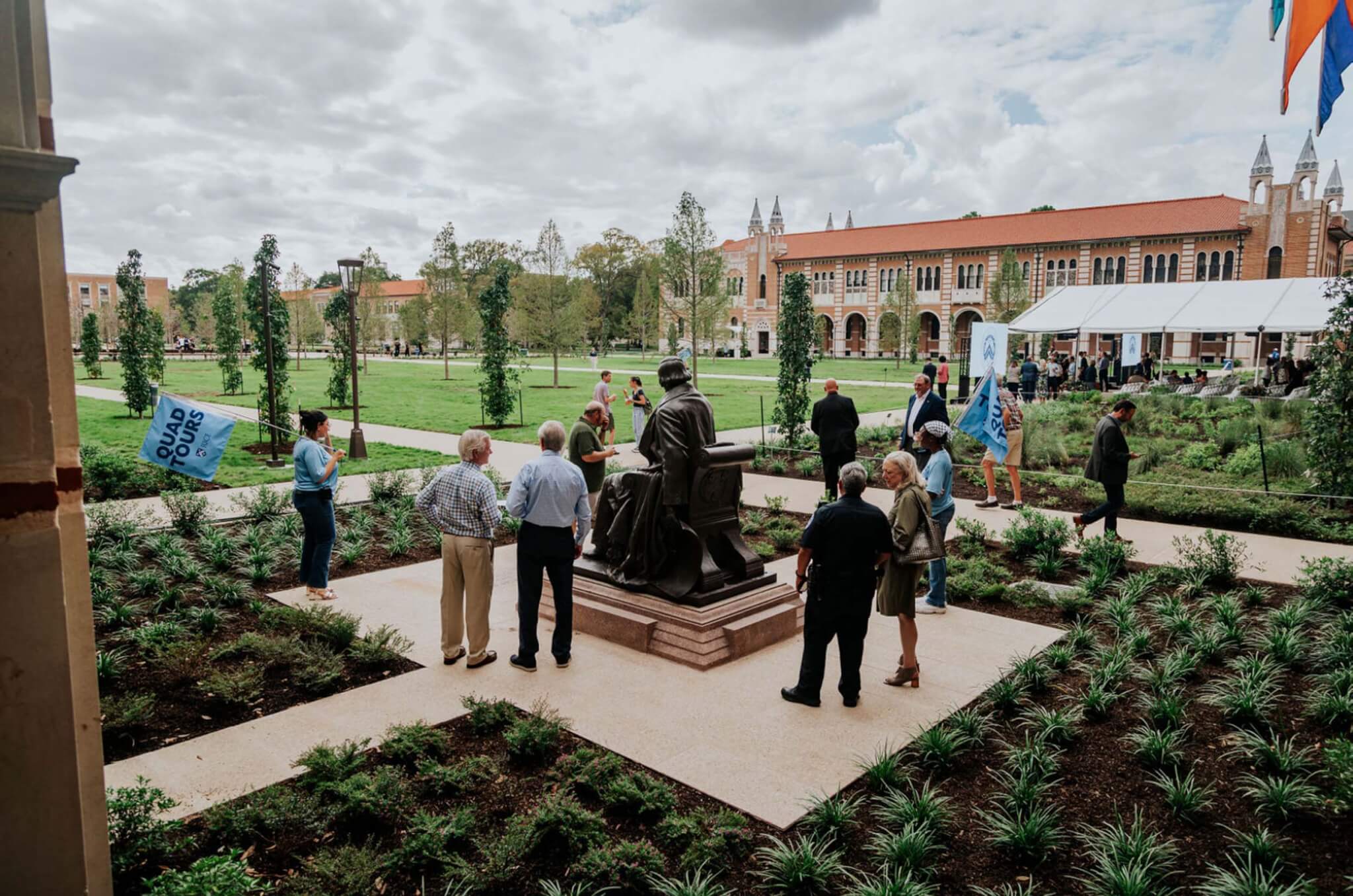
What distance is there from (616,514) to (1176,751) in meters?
4.39

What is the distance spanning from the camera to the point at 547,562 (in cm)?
623

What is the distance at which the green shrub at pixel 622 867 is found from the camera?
152 inches

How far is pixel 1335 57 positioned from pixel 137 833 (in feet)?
31.2

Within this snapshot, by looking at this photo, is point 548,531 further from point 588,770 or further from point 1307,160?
point 1307,160

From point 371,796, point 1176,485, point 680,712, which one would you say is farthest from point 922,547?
point 1176,485

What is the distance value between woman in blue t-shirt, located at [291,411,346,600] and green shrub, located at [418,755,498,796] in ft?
10.7

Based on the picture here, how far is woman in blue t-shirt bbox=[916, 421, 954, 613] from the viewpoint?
7.44 meters

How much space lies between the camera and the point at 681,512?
699 cm

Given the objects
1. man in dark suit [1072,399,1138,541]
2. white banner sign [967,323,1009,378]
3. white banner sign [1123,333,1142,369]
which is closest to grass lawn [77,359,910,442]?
white banner sign [967,323,1009,378]

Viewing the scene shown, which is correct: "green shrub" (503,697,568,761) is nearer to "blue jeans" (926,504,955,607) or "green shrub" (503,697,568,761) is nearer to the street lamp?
"blue jeans" (926,504,955,607)

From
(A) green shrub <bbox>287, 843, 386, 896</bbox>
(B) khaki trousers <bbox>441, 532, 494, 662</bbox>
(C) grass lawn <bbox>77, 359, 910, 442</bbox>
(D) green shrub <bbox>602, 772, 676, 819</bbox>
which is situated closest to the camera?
(A) green shrub <bbox>287, 843, 386, 896</bbox>

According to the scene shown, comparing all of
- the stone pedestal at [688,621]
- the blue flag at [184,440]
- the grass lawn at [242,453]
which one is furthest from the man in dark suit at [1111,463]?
the grass lawn at [242,453]

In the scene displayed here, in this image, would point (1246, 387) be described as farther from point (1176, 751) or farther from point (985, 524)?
point (1176, 751)

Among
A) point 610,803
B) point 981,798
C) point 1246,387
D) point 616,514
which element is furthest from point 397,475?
point 1246,387
